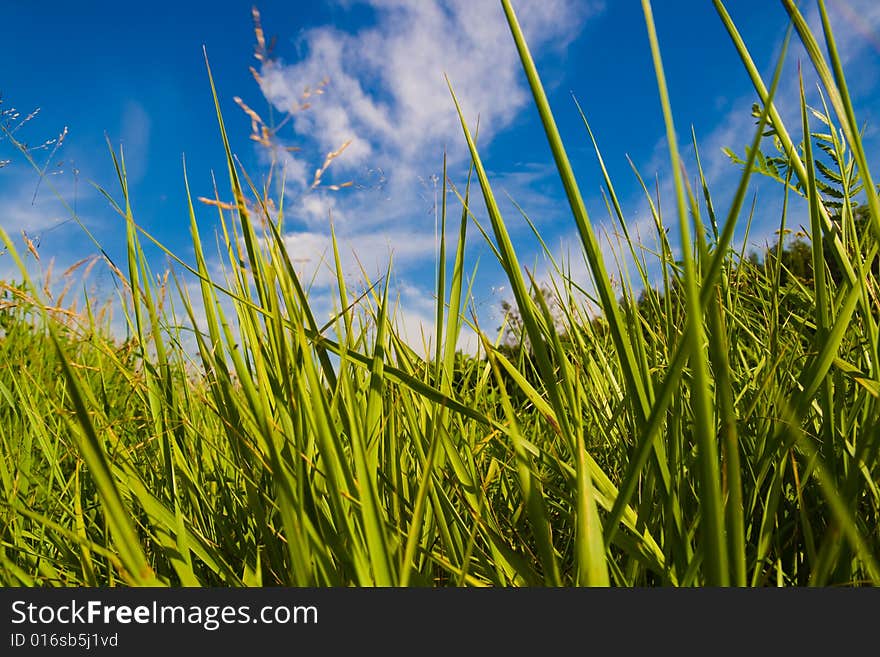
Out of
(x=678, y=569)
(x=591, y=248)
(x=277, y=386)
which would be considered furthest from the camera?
(x=277, y=386)

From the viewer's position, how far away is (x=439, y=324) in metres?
0.99

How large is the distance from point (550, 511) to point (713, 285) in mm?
868

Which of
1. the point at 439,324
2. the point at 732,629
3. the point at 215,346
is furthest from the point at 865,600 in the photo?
the point at 215,346

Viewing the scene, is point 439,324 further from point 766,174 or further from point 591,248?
point 766,174

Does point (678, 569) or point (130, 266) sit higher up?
point (130, 266)

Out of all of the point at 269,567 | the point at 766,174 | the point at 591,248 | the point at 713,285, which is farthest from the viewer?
the point at 766,174

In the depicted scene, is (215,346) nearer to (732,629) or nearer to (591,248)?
(591,248)

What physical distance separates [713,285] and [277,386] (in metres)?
0.64

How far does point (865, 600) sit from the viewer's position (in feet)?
2.00

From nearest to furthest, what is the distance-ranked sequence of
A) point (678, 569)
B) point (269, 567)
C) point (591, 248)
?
point (591, 248)
point (678, 569)
point (269, 567)

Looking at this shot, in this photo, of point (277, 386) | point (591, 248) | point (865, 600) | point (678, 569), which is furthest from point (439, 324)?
point (865, 600)

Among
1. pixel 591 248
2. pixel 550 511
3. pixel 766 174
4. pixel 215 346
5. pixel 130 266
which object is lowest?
pixel 550 511

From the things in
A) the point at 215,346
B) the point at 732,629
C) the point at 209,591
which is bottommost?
the point at 732,629

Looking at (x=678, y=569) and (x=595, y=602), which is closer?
(x=595, y=602)
